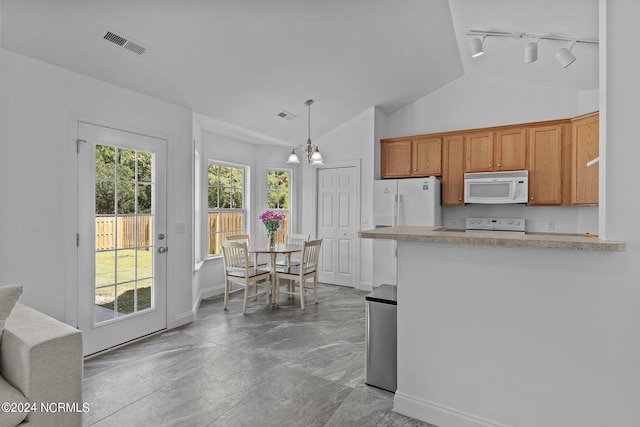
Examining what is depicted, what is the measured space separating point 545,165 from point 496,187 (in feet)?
2.02

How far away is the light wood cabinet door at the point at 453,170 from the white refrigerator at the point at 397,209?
0.15 metres

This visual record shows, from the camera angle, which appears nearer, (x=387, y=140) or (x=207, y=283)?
(x=207, y=283)

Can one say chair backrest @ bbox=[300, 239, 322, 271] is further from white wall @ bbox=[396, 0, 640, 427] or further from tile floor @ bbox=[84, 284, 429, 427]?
white wall @ bbox=[396, 0, 640, 427]

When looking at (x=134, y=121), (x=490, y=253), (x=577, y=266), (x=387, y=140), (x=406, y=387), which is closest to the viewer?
(x=577, y=266)

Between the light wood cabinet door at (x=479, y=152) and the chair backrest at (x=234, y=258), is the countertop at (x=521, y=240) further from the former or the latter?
the light wood cabinet door at (x=479, y=152)

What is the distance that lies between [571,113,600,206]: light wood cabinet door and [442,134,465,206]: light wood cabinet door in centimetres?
126

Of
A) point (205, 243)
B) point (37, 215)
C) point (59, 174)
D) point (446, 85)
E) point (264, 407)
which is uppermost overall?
point (446, 85)

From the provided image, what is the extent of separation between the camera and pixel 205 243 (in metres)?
4.76

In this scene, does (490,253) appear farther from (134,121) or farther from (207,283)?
(207,283)

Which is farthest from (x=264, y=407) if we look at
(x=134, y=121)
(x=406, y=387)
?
(x=134, y=121)

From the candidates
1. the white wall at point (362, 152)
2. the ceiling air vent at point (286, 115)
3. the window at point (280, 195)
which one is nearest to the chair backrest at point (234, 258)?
the window at point (280, 195)

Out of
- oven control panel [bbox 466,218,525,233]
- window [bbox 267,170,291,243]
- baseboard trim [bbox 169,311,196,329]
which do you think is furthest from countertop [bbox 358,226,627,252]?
window [bbox 267,170,291,243]

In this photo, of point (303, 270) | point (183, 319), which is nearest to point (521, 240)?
point (303, 270)

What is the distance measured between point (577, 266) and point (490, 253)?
382 millimetres
